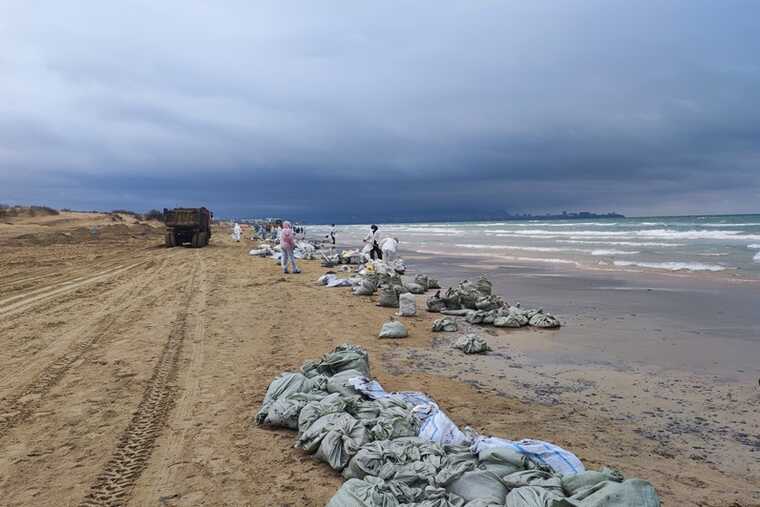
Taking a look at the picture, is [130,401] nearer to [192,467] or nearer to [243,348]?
[192,467]

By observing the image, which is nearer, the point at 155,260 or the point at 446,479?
the point at 446,479

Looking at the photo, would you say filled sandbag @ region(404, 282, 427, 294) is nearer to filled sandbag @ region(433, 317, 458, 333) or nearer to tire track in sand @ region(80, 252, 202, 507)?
filled sandbag @ region(433, 317, 458, 333)

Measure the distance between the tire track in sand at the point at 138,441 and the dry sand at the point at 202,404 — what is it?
0.6 inches

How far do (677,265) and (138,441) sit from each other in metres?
19.0

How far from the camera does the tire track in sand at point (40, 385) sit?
4945 mm

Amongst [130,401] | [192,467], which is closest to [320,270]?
[130,401]

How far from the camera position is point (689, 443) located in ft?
14.5

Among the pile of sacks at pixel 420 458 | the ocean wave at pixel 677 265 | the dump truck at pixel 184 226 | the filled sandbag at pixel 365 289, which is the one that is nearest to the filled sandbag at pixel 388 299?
the filled sandbag at pixel 365 289

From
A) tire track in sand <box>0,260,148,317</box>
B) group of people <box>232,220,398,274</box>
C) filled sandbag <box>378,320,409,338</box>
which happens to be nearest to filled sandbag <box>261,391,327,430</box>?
filled sandbag <box>378,320,409,338</box>

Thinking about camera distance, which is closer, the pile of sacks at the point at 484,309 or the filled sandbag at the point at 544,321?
the filled sandbag at the point at 544,321

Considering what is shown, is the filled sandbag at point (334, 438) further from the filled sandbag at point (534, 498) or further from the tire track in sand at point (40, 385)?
the tire track in sand at point (40, 385)

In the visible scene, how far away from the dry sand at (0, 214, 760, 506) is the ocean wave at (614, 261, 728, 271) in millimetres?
12061

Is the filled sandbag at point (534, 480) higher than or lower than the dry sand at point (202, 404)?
higher

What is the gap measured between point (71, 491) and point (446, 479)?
271 centimetres
